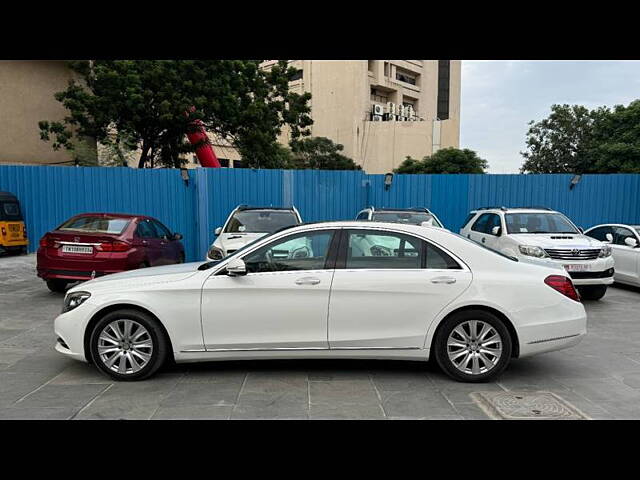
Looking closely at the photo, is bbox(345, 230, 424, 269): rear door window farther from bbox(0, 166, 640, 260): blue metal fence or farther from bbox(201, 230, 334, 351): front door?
bbox(0, 166, 640, 260): blue metal fence

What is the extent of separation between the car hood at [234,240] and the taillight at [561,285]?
4.46 meters

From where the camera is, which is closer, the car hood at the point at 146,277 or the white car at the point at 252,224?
the car hood at the point at 146,277

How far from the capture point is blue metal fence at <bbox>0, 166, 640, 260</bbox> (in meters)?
12.6

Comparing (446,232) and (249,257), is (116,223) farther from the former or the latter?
(446,232)

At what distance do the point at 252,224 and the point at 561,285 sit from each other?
5.65m

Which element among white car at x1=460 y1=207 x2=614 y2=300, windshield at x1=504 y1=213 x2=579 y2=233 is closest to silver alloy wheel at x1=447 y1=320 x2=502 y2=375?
Result: white car at x1=460 y1=207 x2=614 y2=300

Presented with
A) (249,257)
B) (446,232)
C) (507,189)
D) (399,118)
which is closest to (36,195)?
(249,257)

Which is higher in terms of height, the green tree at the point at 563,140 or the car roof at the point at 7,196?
the green tree at the point at 563,140

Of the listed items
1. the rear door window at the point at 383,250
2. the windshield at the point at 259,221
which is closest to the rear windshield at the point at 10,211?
the windshield at the point at 259,221

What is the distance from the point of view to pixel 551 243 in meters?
7.93

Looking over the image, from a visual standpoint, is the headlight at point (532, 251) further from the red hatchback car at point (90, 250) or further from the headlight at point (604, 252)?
the red hatchback car at point (90, 250)

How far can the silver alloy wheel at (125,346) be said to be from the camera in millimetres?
4262

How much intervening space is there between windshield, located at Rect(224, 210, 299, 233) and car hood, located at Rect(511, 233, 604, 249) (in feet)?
14.1
